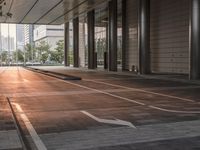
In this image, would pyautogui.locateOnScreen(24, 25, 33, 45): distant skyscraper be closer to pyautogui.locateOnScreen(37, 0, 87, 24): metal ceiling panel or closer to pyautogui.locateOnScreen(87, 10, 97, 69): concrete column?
pyautogui.locateOnScreen(37, 0, 87, 24): metal ceiling panel

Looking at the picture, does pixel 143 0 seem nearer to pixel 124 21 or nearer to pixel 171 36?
pixel 171 36

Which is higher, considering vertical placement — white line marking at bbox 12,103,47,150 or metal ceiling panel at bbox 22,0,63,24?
metal ceiling panel at bbox 22,0,63,24

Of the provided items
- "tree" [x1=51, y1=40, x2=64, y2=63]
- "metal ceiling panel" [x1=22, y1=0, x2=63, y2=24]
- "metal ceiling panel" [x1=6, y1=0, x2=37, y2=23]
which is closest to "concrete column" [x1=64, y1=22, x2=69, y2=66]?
"metal ceiling panel" [x1=22, y1=0, x2=63, y2=24]

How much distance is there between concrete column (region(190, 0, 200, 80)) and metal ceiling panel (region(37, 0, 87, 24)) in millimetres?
20286

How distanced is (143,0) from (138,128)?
25.1 metres

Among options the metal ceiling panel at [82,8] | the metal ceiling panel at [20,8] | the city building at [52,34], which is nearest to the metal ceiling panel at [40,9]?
the metal ceiling panel at [20,8]

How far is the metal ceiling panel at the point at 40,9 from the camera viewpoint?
141 feet

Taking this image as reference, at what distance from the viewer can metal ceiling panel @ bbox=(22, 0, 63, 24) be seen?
141 feet

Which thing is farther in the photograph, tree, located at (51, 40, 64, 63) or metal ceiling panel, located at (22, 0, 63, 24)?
tree, located at (51, 40, 64, 63)

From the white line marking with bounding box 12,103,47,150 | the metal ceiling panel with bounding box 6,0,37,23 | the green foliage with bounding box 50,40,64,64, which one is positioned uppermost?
the metal ceiling panel with bounding box 6,0,37,23

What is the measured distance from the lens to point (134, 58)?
4269 cm

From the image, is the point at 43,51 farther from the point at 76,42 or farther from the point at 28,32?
the point at 76,42

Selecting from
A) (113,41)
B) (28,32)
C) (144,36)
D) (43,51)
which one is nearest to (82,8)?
(113,41)

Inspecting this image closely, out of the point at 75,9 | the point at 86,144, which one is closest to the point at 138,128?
the point at 86,144
